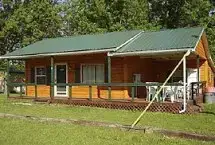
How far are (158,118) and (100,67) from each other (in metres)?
7.78

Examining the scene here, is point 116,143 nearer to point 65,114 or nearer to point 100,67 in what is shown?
point 65,114

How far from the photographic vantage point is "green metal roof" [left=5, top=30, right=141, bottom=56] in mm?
21797

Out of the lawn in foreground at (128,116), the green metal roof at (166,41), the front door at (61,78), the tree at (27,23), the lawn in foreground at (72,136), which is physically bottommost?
the lawn in foreground at (72,136)

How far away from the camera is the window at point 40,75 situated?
25.2 metres

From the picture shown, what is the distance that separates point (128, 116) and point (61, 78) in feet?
29.3

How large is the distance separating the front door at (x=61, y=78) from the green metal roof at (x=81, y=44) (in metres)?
1.22

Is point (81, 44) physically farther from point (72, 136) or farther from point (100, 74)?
point (72, 136)

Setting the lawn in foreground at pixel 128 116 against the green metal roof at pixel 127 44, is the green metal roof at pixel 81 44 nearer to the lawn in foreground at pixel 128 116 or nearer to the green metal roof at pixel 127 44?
the green metal roof at pixel 127 44

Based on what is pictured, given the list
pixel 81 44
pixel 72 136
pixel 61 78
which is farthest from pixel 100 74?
pixel 72 136

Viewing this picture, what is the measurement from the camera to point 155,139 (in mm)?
11250

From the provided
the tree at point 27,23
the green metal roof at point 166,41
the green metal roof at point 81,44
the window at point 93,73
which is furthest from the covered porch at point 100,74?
the tree at point 27,23

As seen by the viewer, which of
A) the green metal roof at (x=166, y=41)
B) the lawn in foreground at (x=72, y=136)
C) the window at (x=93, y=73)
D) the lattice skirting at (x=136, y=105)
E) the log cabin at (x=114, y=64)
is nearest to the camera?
the lawn in foreground at (x=72, y=136)

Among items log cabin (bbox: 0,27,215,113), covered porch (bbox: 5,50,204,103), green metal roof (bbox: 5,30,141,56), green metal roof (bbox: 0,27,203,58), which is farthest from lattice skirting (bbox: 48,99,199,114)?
green metal roof (bbox: 5,30,141,56)

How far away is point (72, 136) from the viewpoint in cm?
1181
